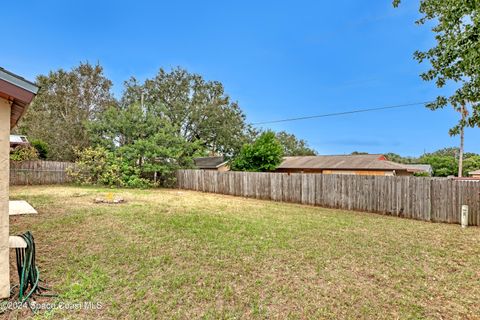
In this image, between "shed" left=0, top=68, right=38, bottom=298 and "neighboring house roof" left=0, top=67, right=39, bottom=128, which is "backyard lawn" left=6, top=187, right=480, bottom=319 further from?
"neighboring house roof" left=0, top=67, right=39, bottom=128

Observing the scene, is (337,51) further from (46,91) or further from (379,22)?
(46,91)

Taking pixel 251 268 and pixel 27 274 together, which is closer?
pixel 27 274

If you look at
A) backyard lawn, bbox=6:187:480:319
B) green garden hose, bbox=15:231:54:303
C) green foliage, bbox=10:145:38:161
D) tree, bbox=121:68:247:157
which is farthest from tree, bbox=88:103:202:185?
Result: green garden hose, bbox=15:231:54:303

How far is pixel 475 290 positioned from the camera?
345 centimetres

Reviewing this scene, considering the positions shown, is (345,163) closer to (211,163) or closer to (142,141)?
(211,163)

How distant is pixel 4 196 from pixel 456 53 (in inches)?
265

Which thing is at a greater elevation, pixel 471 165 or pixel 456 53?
pixel 456 53

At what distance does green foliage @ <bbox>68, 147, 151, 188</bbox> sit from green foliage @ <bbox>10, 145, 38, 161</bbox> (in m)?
2.32

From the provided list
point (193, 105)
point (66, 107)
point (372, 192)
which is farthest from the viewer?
point (193, 105)

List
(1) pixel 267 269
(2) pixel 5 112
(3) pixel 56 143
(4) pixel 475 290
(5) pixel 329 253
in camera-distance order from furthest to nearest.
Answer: (3) pixel 56 143 < (5) pixel 329 253 < (1) pixel 267 269 < (4) pixel 475 290 < (2) pixel 5 112

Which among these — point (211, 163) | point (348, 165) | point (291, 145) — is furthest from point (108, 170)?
point (291, 145)

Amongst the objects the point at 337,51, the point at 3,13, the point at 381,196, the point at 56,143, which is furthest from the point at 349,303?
the point at 56,143

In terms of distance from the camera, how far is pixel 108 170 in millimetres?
15633

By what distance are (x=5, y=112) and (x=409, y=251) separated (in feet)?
21.6
